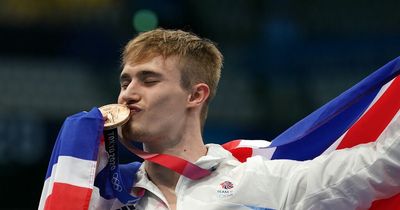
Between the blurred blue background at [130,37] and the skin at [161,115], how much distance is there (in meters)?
3.87

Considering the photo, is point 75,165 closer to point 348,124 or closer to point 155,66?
point 155,66

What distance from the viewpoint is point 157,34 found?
9.64ft

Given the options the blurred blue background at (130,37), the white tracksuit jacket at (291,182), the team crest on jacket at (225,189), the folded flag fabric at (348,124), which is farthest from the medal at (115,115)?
the blurred blue background at (130,37)

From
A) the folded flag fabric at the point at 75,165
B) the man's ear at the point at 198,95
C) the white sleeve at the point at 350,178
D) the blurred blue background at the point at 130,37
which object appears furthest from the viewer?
the blurred blue background at the point at 130,37

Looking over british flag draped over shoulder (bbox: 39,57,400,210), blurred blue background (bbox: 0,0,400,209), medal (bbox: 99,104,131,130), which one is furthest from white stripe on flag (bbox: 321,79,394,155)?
blurred blue background (bbox: 0,0,400,209)

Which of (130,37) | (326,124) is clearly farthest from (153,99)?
(130,37)

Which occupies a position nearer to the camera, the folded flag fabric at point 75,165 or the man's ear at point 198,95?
the folded flag fabric at point 75,165

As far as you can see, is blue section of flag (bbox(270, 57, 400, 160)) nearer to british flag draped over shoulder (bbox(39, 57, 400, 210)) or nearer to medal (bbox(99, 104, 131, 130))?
british flag draped over shoulder (bbox(39, 57, 400, 210))

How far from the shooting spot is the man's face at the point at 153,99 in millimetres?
2727

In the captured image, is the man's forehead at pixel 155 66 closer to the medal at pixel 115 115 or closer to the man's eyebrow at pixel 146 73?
the man's eyebrow at pixel 146 73

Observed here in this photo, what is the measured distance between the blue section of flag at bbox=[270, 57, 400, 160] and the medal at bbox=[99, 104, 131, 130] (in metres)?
0.59

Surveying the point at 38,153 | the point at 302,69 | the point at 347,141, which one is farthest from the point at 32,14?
the point at 347,141

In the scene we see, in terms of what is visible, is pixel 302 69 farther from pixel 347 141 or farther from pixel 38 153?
pixel 347 141

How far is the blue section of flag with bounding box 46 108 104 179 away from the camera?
8.46 ft
